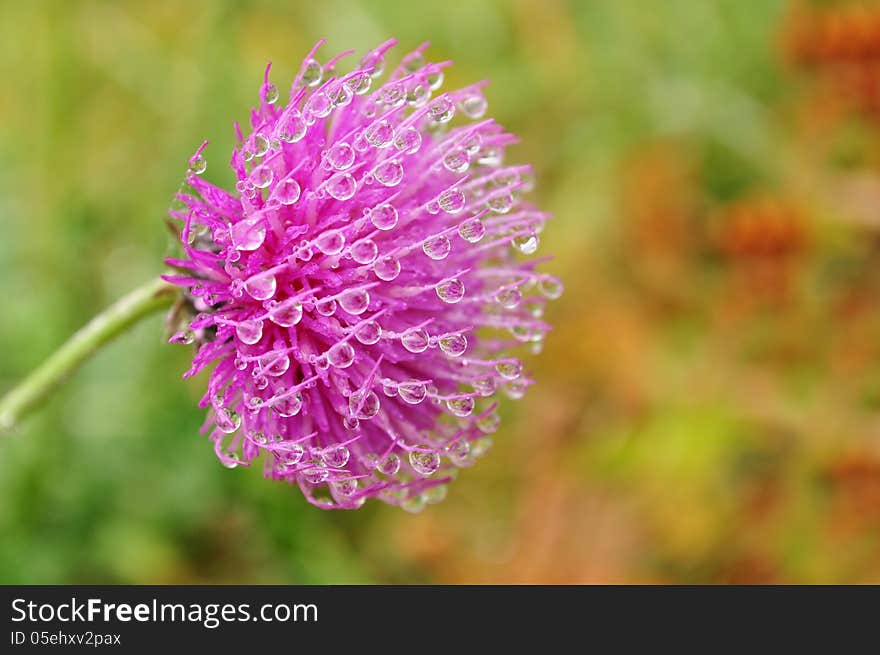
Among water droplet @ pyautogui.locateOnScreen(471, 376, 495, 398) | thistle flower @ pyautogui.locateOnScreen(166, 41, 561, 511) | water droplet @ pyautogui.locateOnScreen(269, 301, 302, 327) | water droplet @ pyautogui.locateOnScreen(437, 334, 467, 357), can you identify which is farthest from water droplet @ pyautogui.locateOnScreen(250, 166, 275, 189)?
water droplet @ pyautogui.locateOnScreen(471, 376, 495, 398)

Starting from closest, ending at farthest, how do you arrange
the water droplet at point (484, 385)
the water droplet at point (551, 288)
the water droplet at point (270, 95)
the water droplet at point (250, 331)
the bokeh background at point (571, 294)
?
the water droplet at point (250, 331), the water droplet at point (270, 95), the water droplet at point (484, 385), the water droplet at point (551, 288), the bokeh background at point (571, 294)

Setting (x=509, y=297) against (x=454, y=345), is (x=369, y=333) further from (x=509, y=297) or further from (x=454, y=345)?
(x=509, y=297)

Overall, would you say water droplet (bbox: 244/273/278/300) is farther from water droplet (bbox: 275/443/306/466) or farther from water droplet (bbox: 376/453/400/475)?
water droplet (bbox: 376/453/400/475)

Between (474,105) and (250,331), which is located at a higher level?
(474,105)

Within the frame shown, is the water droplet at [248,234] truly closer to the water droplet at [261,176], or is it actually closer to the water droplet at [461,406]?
the water droplet at [261,176]

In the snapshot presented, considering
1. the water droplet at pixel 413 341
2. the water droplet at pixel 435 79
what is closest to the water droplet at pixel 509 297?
the water droplet at pixel 413 341

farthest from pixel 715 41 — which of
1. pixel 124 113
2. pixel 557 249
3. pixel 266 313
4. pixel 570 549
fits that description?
pixel 266 313

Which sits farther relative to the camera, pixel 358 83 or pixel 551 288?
pixel 551 288

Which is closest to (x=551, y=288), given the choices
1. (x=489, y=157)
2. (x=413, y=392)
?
(x=489, y=157)
